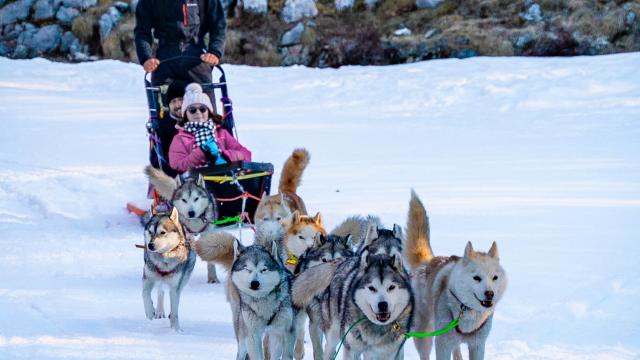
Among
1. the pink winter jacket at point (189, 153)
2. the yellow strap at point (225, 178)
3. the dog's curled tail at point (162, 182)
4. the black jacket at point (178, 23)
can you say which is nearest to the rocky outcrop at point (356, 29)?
the black jacket at point (178, 23)

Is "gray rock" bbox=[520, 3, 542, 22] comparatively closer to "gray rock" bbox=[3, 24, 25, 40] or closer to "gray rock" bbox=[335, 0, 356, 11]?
"gray rock" bbox=[335, 0, 356, 11]

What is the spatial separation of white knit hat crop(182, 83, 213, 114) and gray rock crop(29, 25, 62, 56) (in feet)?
42.3

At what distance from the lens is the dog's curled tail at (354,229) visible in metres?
4.32

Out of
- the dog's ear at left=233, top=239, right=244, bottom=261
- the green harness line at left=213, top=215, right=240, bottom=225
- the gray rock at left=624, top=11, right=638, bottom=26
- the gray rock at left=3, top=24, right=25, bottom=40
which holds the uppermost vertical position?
the gray rock at left=624, top=11, right=638, bottom=26

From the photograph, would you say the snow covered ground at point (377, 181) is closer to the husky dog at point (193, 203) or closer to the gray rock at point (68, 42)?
the husky dog at point (193, 203)

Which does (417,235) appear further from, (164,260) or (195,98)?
(195,98)

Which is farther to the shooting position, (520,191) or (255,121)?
(255,121)

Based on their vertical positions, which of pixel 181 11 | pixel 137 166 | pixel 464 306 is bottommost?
pixel 137 166

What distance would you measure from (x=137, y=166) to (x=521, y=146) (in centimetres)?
375

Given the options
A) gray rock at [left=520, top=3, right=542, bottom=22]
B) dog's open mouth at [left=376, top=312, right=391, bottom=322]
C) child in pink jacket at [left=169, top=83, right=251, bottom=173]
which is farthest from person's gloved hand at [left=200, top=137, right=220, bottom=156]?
gray rock at [left=520, top=3, right=542, bottom=22]

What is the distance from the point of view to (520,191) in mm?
7039

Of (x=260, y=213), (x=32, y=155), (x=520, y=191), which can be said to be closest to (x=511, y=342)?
(x=260, y=213)

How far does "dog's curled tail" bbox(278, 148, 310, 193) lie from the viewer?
545cm

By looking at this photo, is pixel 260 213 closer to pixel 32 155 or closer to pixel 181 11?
pixel 181 11
